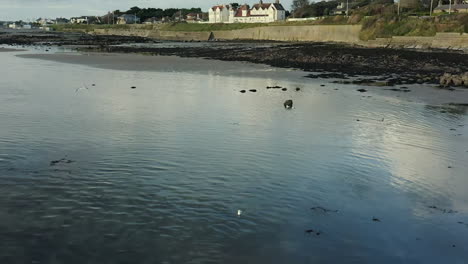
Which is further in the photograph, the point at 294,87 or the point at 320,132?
the point at 294,87

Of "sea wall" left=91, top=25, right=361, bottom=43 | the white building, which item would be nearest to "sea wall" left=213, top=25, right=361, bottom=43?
"sea wall" left=91, top=25, right=361, bottom=43

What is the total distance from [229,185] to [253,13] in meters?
149

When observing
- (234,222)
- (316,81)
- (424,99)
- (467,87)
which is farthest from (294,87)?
(234,222)

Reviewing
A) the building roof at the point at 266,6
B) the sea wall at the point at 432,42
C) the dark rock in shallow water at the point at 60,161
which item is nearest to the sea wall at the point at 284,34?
the sea wall at the point at 432,42

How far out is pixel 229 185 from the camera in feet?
28.4

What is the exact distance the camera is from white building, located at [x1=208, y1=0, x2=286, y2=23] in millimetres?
146375

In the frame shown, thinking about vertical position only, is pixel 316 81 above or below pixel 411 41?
below

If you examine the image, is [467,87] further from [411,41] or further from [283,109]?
[411,41]

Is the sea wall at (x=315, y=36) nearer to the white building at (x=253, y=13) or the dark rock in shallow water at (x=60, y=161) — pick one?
the white building at (x=253, y=13)

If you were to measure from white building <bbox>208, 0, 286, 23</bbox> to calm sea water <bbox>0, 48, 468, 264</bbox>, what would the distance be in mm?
133843

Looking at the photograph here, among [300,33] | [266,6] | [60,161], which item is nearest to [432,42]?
[300,33]

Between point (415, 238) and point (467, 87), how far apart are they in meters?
23.5

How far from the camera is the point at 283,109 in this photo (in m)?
17.9

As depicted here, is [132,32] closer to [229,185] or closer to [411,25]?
[411,25]
